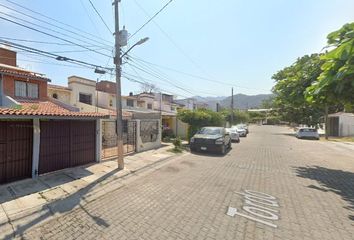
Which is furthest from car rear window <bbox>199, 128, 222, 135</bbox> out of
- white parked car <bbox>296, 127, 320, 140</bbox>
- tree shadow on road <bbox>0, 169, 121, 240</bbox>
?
white parked car <bbox>296, 127, 320, 140</bbox>

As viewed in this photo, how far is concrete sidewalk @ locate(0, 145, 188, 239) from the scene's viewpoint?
16.2 feet

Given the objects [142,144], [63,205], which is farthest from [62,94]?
[63,205]

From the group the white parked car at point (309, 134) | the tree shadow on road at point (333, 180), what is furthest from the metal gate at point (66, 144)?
the white parked car at point (309, 134)

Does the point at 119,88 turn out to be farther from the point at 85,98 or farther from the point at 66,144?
the point at 85,98

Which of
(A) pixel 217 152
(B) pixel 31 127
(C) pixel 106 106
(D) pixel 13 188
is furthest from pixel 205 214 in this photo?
(C) pixel 106 106

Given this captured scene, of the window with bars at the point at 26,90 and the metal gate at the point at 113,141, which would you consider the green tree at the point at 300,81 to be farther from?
the window with bars at the point at 26,90

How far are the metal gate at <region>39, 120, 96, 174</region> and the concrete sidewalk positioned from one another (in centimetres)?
41

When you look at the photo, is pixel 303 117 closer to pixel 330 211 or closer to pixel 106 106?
pixel 106 106

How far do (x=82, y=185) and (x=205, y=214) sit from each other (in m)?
4.32

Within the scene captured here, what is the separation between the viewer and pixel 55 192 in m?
6.55

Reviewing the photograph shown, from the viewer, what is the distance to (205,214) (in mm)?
5133

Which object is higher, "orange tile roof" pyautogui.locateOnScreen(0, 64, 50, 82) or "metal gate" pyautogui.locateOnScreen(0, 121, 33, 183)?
"orange tile roof" pyautogui.locateOnScreen(0, 64, 50, 82)

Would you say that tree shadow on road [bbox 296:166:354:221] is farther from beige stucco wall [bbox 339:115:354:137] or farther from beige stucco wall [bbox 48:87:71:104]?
beige stucco wall [bbox 339:115:354:137]

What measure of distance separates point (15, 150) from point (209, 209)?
6588 mm
